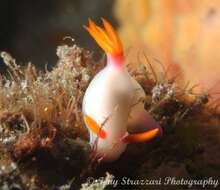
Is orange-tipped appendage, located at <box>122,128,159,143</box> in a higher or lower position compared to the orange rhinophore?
lower

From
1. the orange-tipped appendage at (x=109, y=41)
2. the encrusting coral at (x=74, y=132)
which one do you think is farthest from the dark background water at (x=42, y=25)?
the orange-tipped appendage at (x=109, y=41)

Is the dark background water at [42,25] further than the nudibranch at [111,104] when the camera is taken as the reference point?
Yes

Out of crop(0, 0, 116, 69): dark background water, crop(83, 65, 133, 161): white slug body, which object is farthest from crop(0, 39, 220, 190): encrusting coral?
Answer: crop(0, 0, 116, 69): dark background water

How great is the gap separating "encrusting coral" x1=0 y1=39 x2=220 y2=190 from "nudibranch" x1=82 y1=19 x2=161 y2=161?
89 millimetres

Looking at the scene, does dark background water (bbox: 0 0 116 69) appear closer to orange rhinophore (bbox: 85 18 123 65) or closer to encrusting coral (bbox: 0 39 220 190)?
encrusting coral (bbox: 0 39 220 190)

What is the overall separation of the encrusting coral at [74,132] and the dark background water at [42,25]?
0.73 m

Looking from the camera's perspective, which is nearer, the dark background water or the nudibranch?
the nudibranch

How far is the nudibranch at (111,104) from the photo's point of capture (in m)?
1.71

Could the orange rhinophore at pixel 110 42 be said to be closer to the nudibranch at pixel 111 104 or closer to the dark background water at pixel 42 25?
the nudibranch at pixel 111 104

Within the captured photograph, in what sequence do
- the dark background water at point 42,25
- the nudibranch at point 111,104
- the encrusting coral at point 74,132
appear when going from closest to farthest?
the encrusting coral at point 74,132 → the nudibranch at point 111,104 → the dark background water at point 42,25

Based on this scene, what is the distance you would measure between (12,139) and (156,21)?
127cm

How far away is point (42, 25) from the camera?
304cm

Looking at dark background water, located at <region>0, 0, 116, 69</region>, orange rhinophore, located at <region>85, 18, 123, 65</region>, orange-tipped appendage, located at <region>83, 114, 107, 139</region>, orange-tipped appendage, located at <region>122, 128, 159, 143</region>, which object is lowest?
orange-tipped appendage, located at <region>122, 128, 159, 143</region>

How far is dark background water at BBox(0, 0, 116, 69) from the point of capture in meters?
2.98
